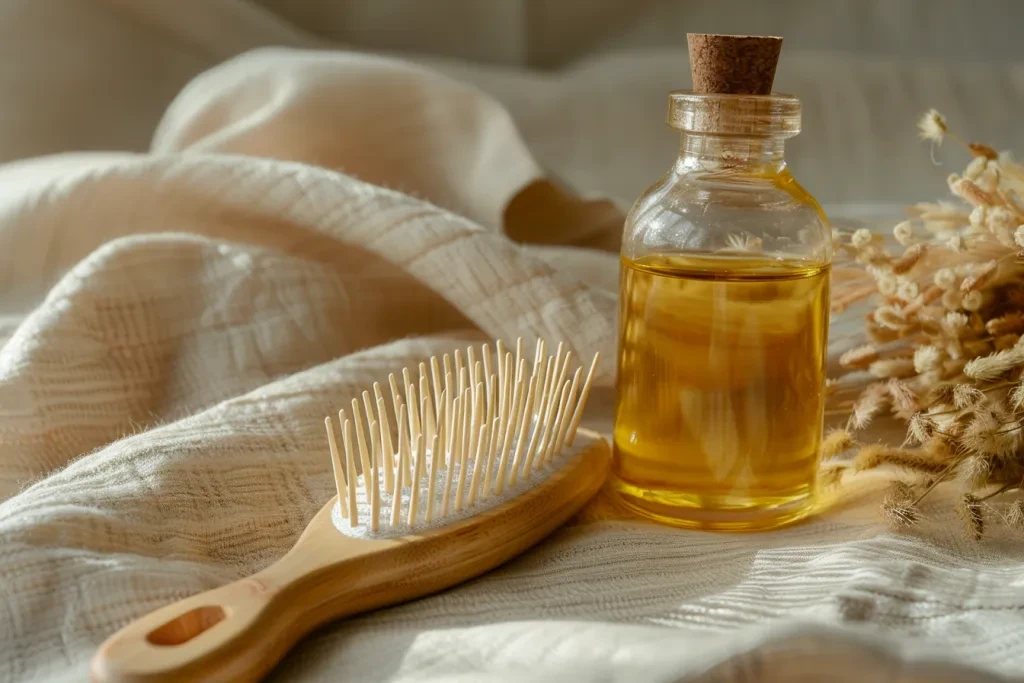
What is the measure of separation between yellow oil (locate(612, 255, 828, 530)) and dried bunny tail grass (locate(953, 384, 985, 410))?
0.19 feet

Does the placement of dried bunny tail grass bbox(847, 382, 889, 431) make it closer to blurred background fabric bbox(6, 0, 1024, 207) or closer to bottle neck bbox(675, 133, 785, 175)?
bottle neck bbox(675, 133, 785, 175)

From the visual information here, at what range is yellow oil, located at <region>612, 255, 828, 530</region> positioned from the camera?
484 mm

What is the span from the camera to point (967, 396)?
0.50 metres

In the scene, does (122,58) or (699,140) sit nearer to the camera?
(699,140)

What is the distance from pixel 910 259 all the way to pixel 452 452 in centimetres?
25

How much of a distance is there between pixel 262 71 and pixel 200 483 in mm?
467

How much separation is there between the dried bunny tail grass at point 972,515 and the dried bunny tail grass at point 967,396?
0.04m

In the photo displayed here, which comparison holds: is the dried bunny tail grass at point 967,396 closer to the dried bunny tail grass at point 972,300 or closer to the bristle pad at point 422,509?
the dried bunny tail grass at point 972,300

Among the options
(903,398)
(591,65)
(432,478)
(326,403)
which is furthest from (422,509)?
(591,65)

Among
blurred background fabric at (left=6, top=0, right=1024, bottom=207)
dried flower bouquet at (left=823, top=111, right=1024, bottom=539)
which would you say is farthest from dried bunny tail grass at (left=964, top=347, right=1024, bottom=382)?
blurred background fabric at (left=6, top=0, right=1024, bottom=207)

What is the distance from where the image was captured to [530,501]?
466 mm

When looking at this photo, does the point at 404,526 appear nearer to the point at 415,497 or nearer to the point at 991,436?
the point at 415,497

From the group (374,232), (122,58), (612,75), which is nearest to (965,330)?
(374,232)

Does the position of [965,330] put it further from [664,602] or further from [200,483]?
[200,483]
